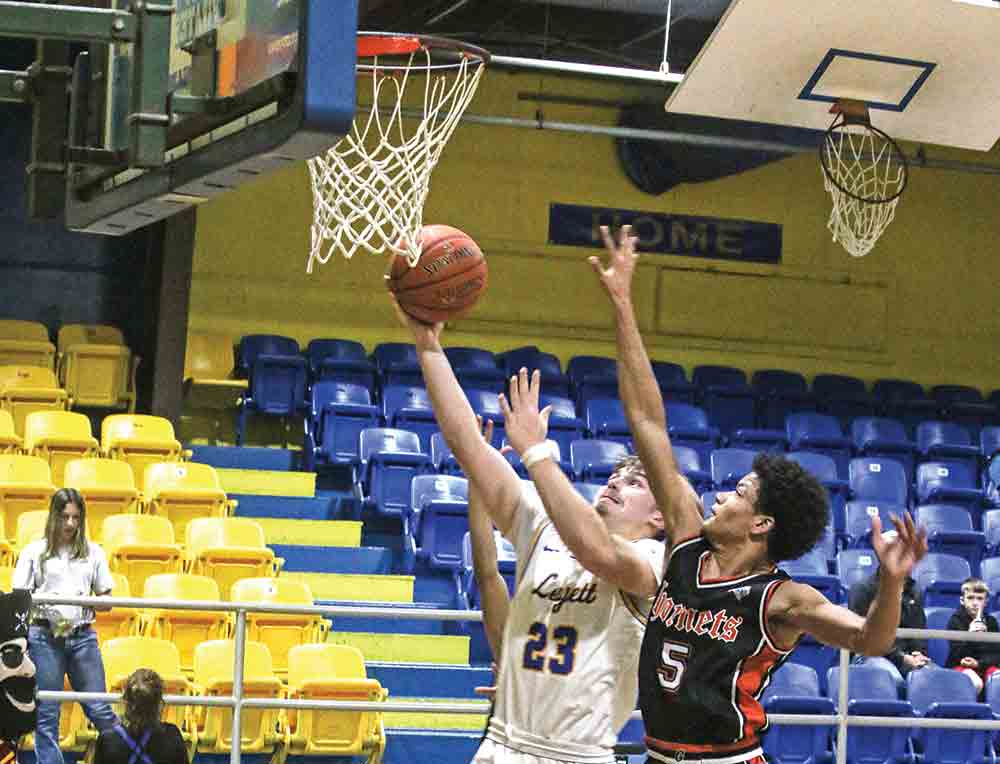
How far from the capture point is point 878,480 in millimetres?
12586

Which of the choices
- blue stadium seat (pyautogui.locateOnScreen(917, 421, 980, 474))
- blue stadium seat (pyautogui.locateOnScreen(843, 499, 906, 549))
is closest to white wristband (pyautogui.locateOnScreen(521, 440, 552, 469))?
blue stadium seat (pyautogui.locateOnScreen(843, 499, 906, 549))

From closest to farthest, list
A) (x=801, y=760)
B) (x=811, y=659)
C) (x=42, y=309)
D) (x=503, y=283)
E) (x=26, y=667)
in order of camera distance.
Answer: (x=26, y=667)
(x=801, y=760)
(x=811, y=659)
(x=42, y=309)
(x=503, y=283)

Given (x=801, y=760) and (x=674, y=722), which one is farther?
(x=801, y=760)

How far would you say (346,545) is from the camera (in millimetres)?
11258

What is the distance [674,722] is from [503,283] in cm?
1004

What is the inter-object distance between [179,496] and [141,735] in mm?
3413

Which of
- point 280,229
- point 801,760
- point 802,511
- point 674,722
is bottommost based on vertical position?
point 801,760

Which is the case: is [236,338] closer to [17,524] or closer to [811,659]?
[17,524]

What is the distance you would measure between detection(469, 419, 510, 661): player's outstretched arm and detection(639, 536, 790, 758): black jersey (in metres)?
0.63

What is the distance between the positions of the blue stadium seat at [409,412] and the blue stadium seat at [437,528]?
117 centimetres

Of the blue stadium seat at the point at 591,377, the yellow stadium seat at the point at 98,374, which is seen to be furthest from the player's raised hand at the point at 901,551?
the blue stadium seat at the point at 591,377

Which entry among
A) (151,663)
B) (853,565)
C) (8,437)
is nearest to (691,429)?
(853,565)

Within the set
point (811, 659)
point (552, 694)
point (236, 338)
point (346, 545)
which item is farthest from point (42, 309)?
point (552, 694)

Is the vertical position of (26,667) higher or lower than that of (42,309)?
lower
